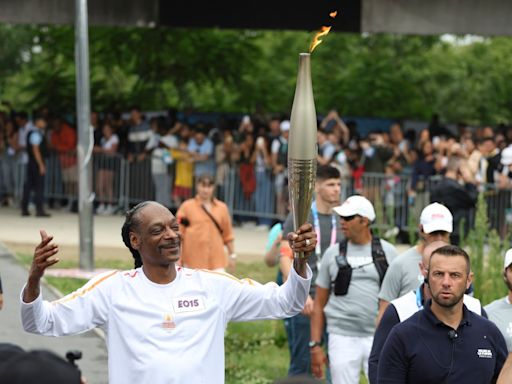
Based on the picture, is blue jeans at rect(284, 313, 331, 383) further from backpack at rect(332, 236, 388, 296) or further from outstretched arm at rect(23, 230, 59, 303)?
outstretched arm at rect(23, 230, 59, 303)

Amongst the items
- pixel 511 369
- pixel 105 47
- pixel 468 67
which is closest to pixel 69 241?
pixel 105 47

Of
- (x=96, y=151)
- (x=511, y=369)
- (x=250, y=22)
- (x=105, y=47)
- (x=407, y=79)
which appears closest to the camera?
(x=511, y=369)

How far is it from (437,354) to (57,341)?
24.3 feet

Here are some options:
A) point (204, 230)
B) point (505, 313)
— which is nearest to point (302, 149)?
point (505, 313)

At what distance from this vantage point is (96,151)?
81.7ft

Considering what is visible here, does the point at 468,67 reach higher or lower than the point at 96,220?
higher

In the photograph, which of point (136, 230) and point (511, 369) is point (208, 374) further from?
point (511, 369)

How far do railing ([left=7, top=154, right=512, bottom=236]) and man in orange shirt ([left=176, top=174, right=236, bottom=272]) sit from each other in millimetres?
5709

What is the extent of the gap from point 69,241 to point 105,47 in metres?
9.80

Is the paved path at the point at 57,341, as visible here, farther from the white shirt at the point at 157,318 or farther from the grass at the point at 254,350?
the white shirt at the point at 157,318

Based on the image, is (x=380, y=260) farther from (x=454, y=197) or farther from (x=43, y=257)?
(x=454, y=197)

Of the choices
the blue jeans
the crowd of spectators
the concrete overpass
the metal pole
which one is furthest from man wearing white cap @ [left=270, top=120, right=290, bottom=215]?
the blue jeans

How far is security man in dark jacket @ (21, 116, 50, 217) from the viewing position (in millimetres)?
23688

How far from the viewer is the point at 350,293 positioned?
9781 millimetres
